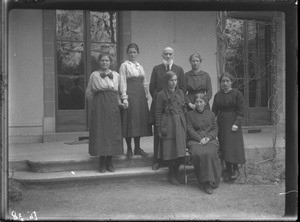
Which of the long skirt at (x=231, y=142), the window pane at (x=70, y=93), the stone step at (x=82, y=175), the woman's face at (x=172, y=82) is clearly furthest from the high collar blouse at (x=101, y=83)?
the window pane at (x=70, y=93)

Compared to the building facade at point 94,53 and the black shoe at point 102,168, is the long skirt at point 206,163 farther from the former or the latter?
the building facade at point 94,53

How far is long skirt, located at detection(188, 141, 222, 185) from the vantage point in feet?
14.8

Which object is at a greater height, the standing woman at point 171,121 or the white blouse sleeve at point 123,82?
the white blouse sleeve at point 123,82

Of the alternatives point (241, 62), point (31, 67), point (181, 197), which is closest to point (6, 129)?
point (181, 197)

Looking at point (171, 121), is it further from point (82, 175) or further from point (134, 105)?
point (82, 175)

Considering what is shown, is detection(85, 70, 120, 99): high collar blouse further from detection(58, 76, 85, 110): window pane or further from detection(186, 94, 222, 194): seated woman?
detection(58, 76, 85, 110): window pane

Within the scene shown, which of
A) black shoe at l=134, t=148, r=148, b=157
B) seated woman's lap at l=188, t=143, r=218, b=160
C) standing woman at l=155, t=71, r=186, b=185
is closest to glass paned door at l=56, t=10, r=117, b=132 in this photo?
black shoe at l=134, t=148, r=148, b=157

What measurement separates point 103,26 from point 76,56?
82 cm

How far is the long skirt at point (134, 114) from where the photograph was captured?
4898mm

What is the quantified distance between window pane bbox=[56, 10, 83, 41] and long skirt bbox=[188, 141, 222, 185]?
12.0 ft

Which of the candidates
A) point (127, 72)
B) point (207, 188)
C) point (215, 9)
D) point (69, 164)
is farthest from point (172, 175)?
→ point (215, 9)

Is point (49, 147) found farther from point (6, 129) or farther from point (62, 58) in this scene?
point (6, 129)

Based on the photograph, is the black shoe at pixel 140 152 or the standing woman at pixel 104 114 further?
the black shoe at pixel 140 152

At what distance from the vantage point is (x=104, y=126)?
467 centimetres
